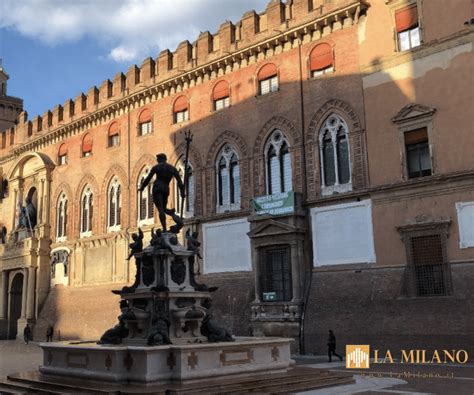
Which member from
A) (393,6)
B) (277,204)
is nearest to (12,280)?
(277,204)

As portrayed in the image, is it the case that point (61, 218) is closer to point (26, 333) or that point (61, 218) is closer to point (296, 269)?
point (26, 333)

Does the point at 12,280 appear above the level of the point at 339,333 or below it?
above

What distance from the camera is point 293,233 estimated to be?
22906 millimetres

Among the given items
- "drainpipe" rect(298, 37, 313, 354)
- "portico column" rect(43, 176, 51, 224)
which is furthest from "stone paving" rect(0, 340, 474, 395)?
"portico column" rect(43, 176, 51, 224)

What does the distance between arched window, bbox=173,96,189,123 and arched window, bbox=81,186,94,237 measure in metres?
8.40

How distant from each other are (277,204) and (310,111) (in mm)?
4128

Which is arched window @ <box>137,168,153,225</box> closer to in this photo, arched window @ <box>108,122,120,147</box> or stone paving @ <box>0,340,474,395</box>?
arched window @ <box>108,122,120,147</box>

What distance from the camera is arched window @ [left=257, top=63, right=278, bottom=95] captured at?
2559 cm

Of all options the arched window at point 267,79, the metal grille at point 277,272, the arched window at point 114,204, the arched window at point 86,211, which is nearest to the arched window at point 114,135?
the arched window at point 114,204

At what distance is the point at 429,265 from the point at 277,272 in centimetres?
636

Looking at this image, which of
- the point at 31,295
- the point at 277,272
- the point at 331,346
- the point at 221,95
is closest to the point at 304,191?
the point at 277,272

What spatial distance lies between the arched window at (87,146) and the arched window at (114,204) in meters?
3.40

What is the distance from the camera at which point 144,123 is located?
104 ft

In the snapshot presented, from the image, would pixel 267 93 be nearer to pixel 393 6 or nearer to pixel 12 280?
pixel 393 6
